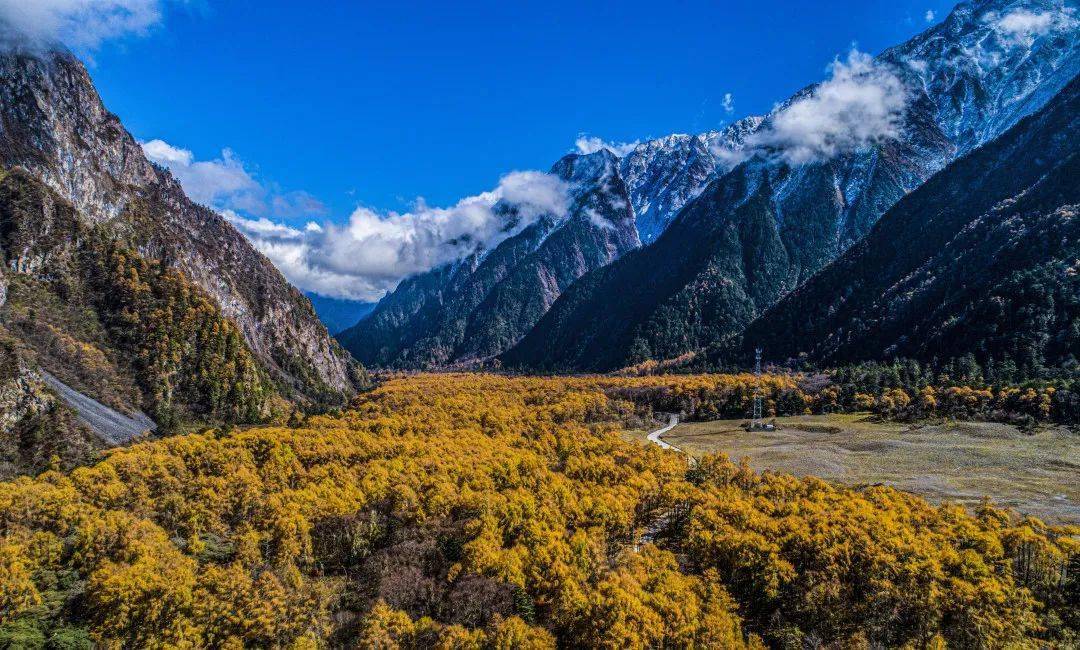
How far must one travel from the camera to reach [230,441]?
340 ft

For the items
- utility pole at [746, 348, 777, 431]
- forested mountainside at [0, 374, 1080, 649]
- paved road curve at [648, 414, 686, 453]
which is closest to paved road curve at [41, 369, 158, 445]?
forested mountainside at [0, 374, 1080, 649]

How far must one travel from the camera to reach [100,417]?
13900 cm

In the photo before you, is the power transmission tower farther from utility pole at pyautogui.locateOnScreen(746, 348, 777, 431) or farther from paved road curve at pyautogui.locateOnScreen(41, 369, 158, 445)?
paved road curve at pyautogui.locateOnScreen(41, 369, 158, 445)

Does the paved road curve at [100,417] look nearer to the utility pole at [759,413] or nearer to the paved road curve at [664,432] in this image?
the paved road curve at [664,432]

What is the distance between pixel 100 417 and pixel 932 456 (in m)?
177

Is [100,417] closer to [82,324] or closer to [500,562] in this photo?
[82,324]

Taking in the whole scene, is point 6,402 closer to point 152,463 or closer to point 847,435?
point 152,463

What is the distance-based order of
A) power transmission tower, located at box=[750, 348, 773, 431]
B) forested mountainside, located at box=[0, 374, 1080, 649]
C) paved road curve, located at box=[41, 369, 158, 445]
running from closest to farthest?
forested mountainside, located at box=[0, 374, 1080, 649] < paved road curve, located at box=[41, 369, 158, 445] < power transmission tower, located at box=[750, 348, 773, 431]

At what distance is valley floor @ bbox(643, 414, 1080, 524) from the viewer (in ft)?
285

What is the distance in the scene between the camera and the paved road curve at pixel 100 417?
13225cm

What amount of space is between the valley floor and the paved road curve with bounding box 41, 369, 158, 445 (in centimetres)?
12913

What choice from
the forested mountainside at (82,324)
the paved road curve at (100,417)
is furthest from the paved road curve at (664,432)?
the forested mountainside at (82,324)

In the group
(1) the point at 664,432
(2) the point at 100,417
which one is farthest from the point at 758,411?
(2) the point at 100,417

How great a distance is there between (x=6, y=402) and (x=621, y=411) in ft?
500
